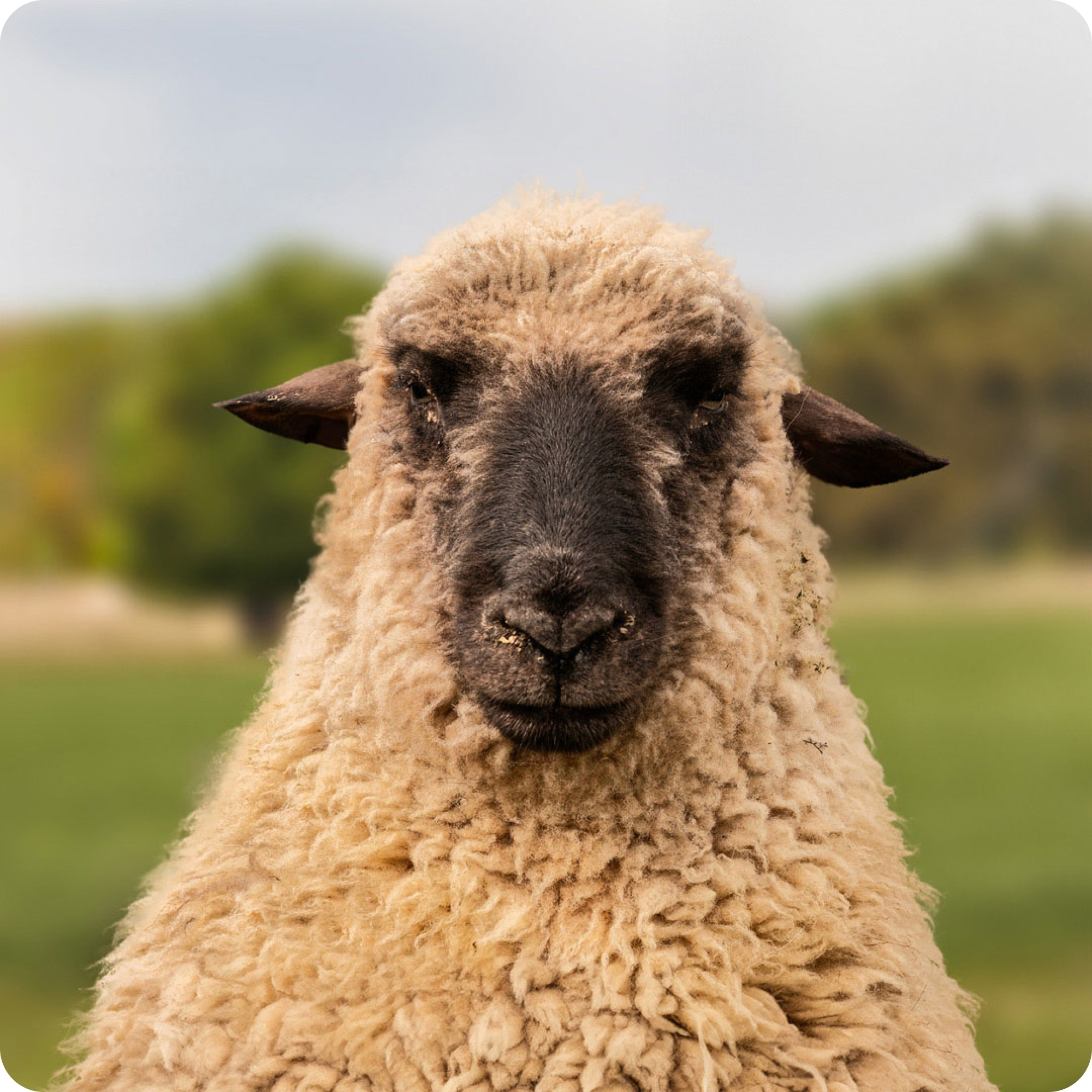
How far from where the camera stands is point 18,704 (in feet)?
27.7

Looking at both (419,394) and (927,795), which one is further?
(927,795)

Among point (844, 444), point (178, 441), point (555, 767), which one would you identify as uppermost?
point (844, 444)

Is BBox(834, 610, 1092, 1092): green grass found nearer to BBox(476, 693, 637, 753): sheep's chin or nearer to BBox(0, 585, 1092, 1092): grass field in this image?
BBox(0, 585, 1092, 1092): grass field

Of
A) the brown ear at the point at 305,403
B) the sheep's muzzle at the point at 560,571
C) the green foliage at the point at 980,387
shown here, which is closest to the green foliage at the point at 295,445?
the green foliage at the point at 980,387

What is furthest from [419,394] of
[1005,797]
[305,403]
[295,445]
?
[295,445]

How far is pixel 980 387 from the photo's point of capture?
9.54m

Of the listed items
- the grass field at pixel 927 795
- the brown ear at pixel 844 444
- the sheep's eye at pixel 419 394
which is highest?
the brown ear at pixel 844 444

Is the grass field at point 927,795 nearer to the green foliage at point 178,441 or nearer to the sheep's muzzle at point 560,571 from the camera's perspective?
the green foliage at point 178,441

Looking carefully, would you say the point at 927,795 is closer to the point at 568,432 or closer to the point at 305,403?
the point at 305,403

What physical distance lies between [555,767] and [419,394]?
744 mm

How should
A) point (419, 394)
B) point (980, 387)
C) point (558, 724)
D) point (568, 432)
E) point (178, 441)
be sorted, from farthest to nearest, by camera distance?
point (178, 441)
point (980, 387)
point (419, 394)
point (568, 432)
point (558, 724)

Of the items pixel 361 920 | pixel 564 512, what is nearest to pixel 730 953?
pixel 361 920

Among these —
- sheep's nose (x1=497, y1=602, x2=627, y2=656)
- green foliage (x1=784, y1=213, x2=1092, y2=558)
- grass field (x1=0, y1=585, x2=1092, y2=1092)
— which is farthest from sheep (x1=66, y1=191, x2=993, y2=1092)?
green foliage (x1=784, y1=213, x2=1092, y2=558)

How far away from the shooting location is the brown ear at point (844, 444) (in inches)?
90.9
